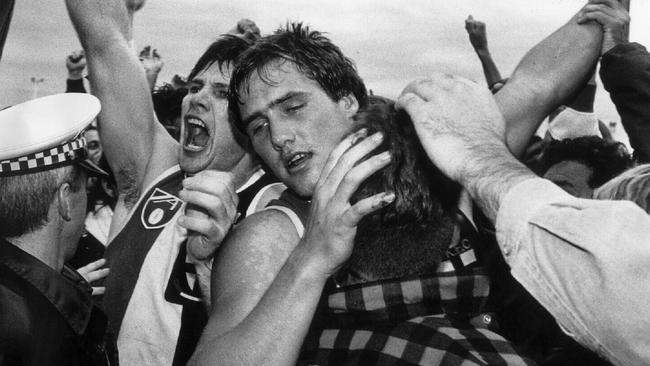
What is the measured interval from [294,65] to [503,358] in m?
1.19

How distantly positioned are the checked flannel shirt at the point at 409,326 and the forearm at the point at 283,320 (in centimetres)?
12

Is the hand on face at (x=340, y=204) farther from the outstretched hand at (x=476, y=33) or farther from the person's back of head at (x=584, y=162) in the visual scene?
the person's back of head at (x=584, y=162)

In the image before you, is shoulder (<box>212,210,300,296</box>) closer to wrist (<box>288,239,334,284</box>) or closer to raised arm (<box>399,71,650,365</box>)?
wrist (<box>288,239,334,284</box>)

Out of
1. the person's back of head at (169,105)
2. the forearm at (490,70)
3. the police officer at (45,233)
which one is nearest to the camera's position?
the police officer at (45,233)

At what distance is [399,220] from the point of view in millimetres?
1562

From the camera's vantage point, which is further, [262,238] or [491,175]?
[262,238]

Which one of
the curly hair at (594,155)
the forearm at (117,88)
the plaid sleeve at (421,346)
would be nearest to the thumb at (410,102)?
the plaid sleeve at (421,346)

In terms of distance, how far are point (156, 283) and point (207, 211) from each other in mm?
661

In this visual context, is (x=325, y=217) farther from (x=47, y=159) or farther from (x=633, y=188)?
(x=47, y=159)

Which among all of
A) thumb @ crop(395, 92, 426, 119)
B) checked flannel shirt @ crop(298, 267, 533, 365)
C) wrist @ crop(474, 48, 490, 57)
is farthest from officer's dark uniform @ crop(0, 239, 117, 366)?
wrist @ crop(474, 48, 490, 57)

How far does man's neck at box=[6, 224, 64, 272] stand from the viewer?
2229 mm

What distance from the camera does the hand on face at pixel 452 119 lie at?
1158mm

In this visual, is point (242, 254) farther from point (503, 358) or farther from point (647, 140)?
point (647, 140)

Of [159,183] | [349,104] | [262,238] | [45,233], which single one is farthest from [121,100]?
[262,238]
